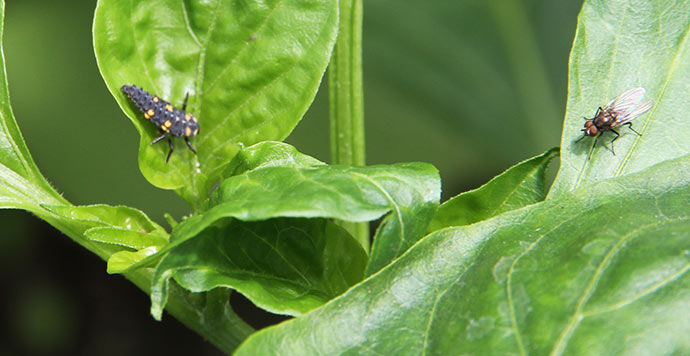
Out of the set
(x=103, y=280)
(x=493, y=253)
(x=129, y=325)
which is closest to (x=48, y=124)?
(x=103, y=280)

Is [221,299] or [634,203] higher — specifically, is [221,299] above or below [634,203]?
below

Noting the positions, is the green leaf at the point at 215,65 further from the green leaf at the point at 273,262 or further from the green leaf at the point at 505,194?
the green leaf at the point at 505,194

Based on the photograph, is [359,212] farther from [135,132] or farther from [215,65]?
[135,132]

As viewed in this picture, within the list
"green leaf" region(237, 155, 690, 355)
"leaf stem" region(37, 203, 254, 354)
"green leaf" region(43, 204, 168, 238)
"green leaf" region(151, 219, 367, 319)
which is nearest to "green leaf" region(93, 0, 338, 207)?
"green leaf" region(43, 204, 168, 238)

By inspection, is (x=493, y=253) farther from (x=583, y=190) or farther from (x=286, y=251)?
(x=286, y=251)

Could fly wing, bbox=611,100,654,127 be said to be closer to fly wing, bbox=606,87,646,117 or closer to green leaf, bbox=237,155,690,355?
fly wing, bbox=606,87,646,117

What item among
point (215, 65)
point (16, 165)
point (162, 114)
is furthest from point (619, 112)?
point (16, 165)
